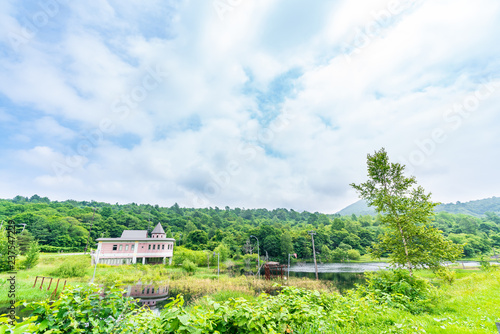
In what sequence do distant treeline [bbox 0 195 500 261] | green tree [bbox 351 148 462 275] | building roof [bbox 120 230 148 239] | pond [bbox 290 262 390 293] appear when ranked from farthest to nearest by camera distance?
distant treeline [bbox 0 195 500 261]
building roof [bbox 120 230 148 239]
pond [bbox 290 262 390 293]
green tree [bbox 351 148 462 275]

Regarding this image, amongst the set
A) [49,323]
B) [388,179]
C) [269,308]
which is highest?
[388,179]

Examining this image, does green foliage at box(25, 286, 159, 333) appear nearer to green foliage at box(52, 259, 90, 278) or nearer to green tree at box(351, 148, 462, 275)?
green tree at box(351, 148, 462, 275)

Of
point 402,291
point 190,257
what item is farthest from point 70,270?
point 402,291

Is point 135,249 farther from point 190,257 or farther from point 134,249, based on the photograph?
point 190,257

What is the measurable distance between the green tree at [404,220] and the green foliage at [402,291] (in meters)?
4.78

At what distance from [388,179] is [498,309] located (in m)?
8.91

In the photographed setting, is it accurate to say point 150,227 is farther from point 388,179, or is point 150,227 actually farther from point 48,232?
point 388,179

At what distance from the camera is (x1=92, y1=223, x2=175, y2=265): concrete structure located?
136ft

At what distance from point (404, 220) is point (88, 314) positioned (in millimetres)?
15565

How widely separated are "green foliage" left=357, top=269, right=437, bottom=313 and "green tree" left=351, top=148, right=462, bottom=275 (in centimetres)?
478

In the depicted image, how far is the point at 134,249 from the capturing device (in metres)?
43.0

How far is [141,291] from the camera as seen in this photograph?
912 inches

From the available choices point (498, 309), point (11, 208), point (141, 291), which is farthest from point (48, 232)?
point (498, 309)

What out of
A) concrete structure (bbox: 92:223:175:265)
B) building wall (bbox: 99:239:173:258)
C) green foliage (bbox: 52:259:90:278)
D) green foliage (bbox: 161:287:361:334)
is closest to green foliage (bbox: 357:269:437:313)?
green foliage (bbox: 161:287:361:334)
